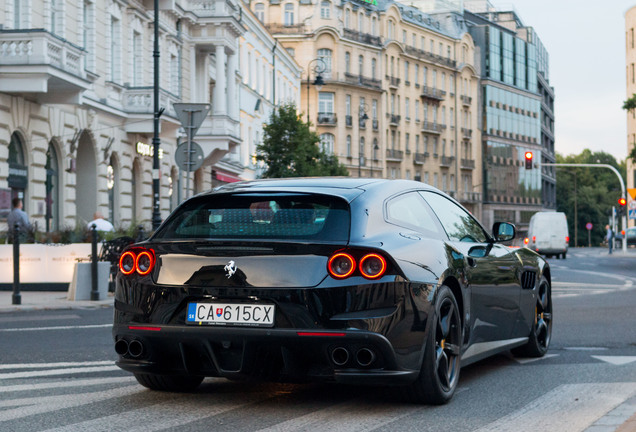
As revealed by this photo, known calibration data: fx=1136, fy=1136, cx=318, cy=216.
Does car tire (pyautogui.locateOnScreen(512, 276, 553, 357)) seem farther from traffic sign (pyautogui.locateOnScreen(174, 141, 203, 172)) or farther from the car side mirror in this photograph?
traffic sign (pyautogui.locateOnScreen(174, 141, 203, 172))

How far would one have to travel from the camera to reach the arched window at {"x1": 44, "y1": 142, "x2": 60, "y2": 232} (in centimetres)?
2973

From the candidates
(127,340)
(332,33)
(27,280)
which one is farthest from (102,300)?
(332,33)

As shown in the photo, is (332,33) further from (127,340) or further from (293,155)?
(127,340)

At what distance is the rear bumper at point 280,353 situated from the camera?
621 cm

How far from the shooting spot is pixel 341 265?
6.27 m

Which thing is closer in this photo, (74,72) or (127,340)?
(127,340)

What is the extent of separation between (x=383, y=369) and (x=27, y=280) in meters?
16.5

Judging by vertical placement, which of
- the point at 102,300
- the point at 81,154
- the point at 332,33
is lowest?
the point at 102,300

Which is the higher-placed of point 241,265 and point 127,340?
point 241,265

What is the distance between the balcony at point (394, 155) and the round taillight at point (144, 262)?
331 ft

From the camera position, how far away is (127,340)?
6668 millimetres

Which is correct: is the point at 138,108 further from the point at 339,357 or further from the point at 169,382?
the point at 339,357

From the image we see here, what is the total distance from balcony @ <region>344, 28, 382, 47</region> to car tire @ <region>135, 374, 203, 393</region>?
97834mm

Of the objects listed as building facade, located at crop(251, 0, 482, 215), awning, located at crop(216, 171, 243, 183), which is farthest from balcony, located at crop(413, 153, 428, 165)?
awning, located at crop(216, 171, 243, 183)
